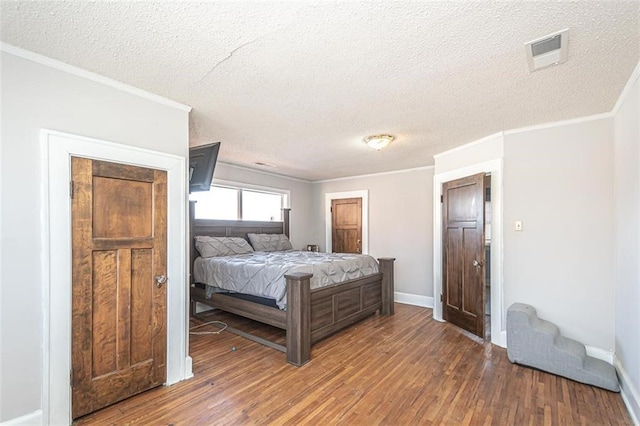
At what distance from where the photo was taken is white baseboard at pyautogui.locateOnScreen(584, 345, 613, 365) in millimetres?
2770

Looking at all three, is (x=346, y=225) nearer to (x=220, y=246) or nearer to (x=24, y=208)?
(x=220, y=246)

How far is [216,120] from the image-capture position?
3039 mm

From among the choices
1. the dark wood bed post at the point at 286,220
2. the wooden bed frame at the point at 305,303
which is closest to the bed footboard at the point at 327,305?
the wooden bed frame at the point at 305,303

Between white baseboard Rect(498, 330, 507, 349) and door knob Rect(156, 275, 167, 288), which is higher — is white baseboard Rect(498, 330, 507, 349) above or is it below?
below

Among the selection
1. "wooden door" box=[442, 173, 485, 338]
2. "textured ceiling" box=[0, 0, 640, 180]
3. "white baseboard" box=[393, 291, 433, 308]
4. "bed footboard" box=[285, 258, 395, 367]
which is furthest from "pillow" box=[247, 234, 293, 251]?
"wooden door" box=[442, 173, 485, 338]

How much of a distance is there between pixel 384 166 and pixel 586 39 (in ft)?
11.8

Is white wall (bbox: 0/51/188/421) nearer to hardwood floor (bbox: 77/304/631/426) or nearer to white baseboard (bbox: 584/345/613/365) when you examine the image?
hardwood floor (bbox: 77/304/631/426)

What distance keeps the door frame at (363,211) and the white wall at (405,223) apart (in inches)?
3.4

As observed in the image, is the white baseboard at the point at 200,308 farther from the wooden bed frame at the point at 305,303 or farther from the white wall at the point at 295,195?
the white wall at the point at 295,195

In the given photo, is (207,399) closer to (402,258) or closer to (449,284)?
(449,284)

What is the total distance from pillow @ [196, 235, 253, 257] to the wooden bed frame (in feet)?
0.56

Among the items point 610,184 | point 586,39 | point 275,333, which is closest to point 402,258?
point 275,333

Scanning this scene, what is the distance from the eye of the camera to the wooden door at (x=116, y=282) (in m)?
2.05

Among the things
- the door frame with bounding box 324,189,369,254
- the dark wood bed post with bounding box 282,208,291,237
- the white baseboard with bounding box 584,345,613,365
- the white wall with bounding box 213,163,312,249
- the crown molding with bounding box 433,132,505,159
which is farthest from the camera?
the dark wood bed post with bounding box 282,208,291,237
